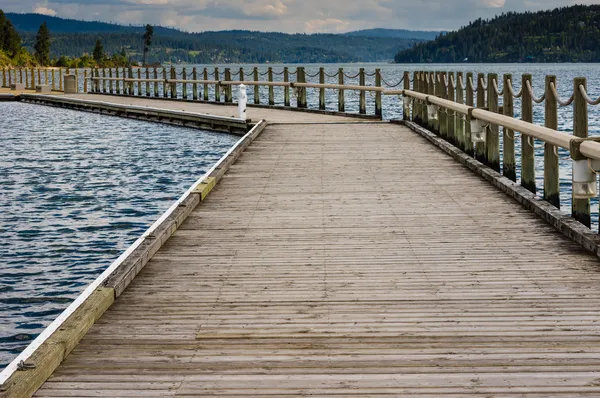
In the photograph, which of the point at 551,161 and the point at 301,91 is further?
the point at 301,91

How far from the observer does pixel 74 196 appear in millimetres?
16344

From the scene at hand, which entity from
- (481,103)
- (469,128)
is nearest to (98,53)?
(469,128)

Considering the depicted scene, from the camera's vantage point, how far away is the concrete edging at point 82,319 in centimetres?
413

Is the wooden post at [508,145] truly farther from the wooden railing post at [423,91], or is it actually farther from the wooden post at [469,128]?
the wooden railing post at [423,91]

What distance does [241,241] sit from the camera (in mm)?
7746

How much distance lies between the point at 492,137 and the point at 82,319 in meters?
8.39

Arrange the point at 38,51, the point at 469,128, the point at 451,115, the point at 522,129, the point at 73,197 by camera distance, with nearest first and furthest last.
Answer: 1. the point at 522,129
2. the point at 469,128
3. the point at 451,115
4. the point at 73,197
5. the point at 38,51

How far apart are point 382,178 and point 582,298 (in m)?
6.22

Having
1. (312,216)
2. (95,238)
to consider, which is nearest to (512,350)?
(312,216)

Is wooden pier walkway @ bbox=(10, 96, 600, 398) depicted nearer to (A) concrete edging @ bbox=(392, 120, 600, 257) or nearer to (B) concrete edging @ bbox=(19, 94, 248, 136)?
(A) concrete edging @ bbox=(392, 120, 600, 257)

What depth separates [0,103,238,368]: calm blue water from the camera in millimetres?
9242

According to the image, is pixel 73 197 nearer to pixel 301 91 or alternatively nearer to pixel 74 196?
pixel 74 196

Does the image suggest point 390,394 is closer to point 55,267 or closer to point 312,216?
point 312,216

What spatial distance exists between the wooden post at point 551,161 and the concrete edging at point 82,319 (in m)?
3.84
